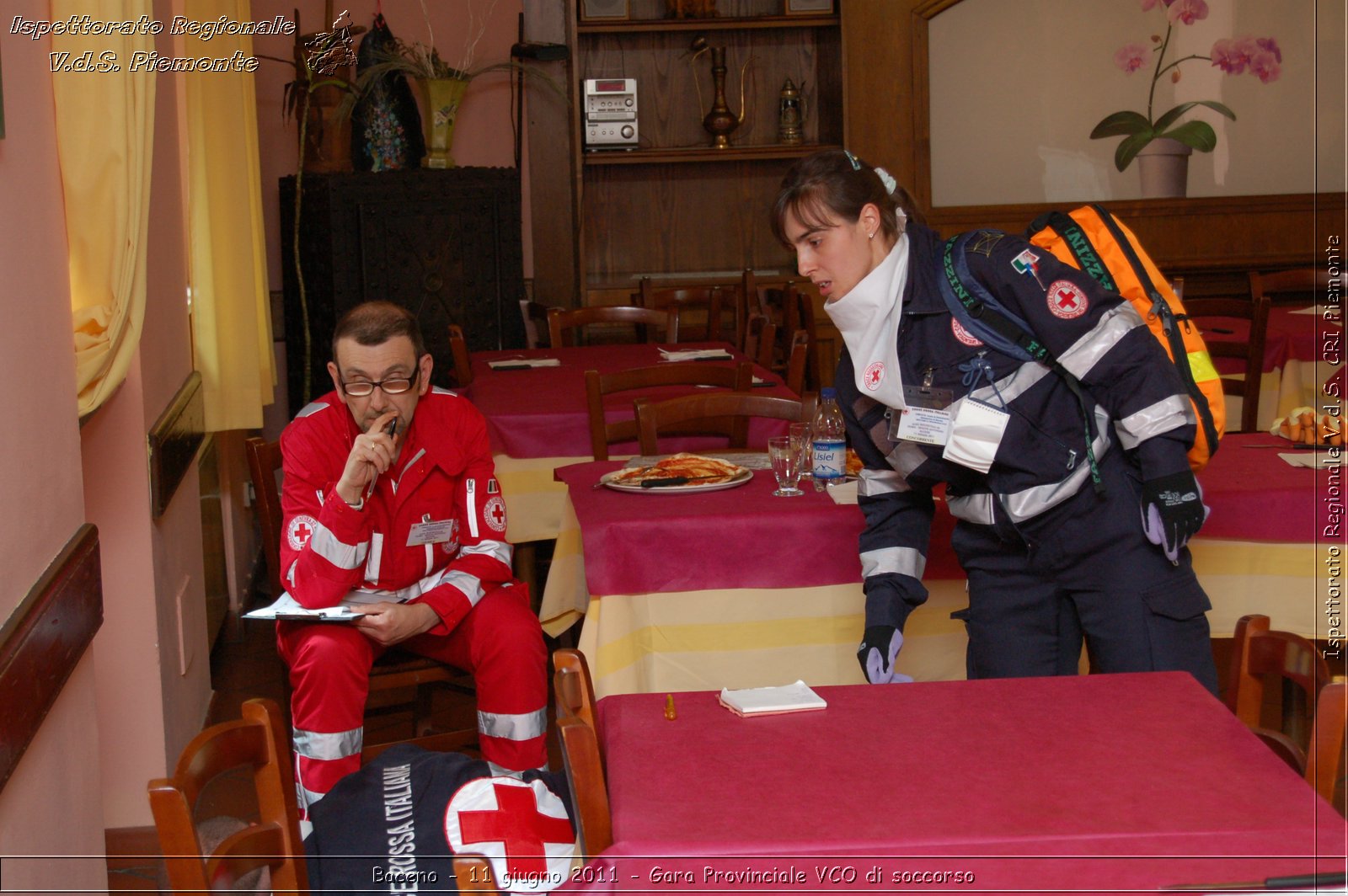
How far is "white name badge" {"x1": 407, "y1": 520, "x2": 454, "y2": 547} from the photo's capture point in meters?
2.84

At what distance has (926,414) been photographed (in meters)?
2.16

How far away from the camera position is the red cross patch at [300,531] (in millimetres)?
2691

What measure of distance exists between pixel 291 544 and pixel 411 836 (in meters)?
1.24

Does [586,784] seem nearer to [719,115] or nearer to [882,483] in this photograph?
[882,483]

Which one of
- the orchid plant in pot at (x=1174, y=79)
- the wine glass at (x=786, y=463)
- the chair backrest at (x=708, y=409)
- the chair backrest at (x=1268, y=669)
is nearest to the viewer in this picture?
the chair backrest at (x=1268, y=669)

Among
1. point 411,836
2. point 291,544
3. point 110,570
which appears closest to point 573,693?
point 411,836

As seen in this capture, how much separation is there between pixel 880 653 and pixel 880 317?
0.54 metres

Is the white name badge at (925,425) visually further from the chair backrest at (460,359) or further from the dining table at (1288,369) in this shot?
the dining table at (1288,369)

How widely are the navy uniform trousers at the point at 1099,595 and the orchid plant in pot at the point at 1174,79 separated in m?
4.64

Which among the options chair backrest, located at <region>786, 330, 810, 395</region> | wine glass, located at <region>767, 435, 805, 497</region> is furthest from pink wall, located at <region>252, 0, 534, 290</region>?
wine glass, located at <region>767, 435, 805, 497</region>

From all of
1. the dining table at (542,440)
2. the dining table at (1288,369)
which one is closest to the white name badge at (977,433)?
the dining table at (542,440)

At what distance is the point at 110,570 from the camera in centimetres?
291

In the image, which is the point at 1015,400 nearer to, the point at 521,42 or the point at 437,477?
the point at 437,477

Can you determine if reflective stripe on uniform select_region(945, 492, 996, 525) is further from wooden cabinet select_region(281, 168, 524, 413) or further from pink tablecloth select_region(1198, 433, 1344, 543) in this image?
wooden cabinet select_region(281, 168, 524, 413)
